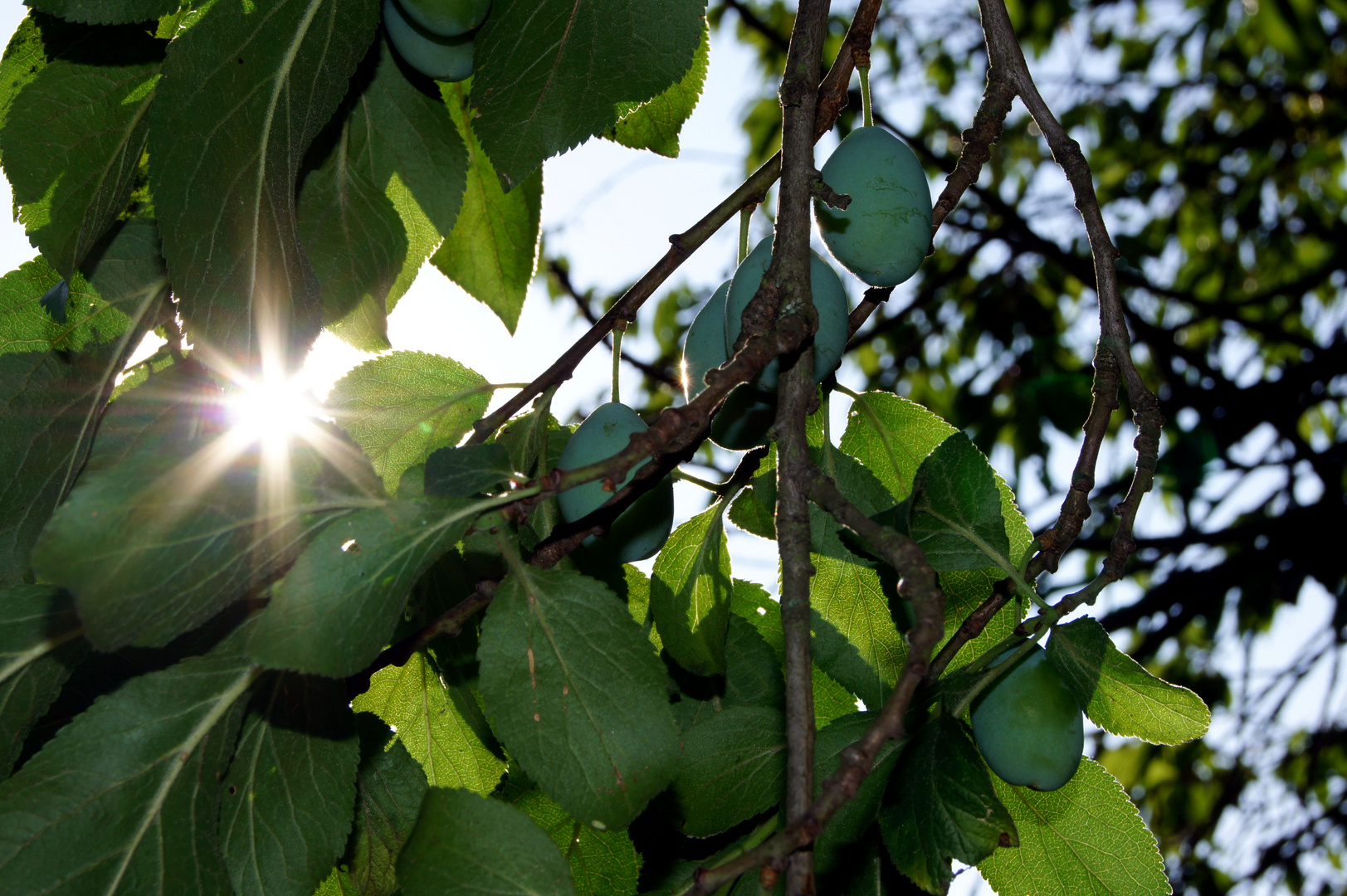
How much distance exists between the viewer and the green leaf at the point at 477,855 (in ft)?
1.73

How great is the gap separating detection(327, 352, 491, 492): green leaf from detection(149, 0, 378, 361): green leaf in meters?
0.15

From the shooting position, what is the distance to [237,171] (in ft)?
2.25

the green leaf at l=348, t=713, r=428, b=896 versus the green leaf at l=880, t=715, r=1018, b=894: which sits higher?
the green leaf at l=348, t=713, r=428, b=896

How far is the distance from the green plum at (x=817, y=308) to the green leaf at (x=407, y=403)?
25 centimetres

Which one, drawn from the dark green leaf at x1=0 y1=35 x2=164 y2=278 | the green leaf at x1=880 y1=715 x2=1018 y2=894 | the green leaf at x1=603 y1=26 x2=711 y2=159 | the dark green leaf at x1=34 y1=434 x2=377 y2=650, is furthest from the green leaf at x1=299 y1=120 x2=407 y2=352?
the green leaf at x1=880 y1=715 x2=1018 y2=894

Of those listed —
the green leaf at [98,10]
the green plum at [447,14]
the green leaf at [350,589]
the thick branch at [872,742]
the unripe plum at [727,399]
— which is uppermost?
the green plum at [447,14]

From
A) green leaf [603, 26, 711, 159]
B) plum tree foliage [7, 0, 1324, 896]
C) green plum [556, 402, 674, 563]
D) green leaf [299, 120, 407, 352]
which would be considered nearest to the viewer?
plum tree foliage [7, 0, 1324, 896]

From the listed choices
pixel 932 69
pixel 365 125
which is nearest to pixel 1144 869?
pixel 365 125

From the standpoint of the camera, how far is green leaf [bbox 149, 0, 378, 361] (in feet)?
2.23

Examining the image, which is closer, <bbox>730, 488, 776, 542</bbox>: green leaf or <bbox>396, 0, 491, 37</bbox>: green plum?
<bbox>396, 0, 491, 37</bbox>: green plum

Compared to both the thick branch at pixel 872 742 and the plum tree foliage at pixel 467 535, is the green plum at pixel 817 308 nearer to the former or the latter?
the plum tree foliage at pixel 467 535

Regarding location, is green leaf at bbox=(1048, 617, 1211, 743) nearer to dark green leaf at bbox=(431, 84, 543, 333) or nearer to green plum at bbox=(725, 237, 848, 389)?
green plum at bbox=(725, 237, 848, 389)

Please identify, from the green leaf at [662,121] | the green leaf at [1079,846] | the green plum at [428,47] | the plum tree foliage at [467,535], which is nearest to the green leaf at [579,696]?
the plum tree foliage at [467,535]

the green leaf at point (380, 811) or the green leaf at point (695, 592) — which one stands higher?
the green leaf at point (695, 592)
